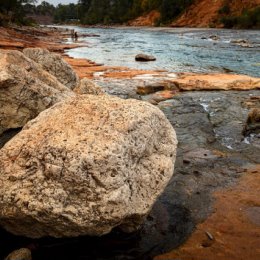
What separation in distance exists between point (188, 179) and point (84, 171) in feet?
9.23

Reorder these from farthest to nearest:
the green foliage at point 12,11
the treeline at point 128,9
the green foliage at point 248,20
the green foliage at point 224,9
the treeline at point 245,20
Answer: the treeline at point 128,9 → the green foliage at point 224,9 → the treeline at point 245,20 → the green foliage at point 248,20 → the green foliage at point 12,11

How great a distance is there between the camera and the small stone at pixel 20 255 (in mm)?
3828

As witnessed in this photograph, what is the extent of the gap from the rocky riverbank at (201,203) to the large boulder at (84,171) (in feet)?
0.86

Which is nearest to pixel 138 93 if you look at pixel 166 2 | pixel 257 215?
pixel 257 215

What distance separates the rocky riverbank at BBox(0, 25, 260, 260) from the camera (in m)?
4.20

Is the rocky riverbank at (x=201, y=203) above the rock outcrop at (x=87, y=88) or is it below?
below

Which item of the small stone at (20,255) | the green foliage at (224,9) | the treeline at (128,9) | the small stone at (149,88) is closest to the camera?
the small stone at (20,255)

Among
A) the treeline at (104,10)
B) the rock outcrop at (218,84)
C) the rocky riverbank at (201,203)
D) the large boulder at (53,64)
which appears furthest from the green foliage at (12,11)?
the rocky riverbank at (201,203)

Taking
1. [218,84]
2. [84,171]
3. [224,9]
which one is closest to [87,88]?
[84,171]

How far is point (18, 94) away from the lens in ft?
19.0

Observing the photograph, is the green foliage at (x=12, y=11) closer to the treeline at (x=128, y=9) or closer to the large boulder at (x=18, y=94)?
the treeline at (x=128, y=9)

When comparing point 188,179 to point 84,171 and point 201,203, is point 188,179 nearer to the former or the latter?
point 201,203

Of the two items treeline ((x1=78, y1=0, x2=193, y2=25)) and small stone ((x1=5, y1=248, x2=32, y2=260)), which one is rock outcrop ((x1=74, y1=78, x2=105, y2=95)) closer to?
small stone ((x1=5, y1=248, x2=32, y2=260))

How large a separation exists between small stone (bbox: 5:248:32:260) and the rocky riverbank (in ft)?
0.48
